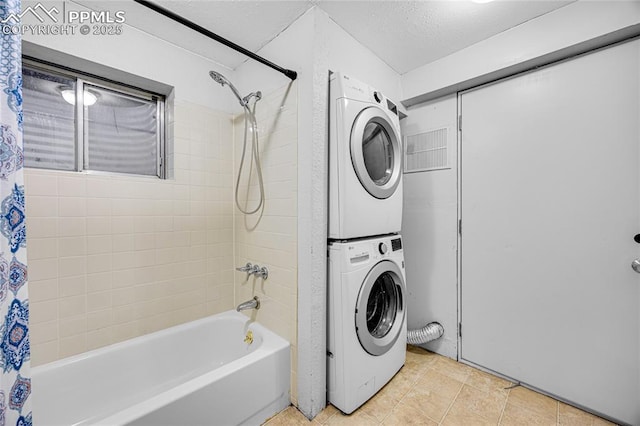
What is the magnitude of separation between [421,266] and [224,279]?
5.13ft

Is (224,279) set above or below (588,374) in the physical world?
above

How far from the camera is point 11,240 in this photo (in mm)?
692

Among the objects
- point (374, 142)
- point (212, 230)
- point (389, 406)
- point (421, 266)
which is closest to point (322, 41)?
point (374, 142)

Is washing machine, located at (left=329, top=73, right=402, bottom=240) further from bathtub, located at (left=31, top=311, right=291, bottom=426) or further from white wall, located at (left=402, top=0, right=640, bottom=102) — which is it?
bathtub, located at (left=31, top=311, right=291, bottom=426)

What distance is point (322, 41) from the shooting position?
1505mm

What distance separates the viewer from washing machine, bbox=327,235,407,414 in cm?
148

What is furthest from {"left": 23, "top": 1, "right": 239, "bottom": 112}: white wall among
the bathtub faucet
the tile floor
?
the tile floor

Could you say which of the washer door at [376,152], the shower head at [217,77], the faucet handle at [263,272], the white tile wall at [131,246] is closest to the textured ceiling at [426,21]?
the washer door at [376,152]

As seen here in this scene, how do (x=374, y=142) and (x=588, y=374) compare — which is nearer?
(x=588, y=374)

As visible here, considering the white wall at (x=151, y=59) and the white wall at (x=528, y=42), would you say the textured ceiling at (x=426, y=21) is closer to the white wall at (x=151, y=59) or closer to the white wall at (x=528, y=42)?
the white wall at (x=528, y=42)

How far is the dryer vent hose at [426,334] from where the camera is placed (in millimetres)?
2014

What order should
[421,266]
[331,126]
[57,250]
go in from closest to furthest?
[57,250] → [331,126] → [421,266]

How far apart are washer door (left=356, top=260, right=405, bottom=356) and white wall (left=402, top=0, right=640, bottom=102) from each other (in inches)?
54.3

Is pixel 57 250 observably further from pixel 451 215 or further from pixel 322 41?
pixel 451 215
